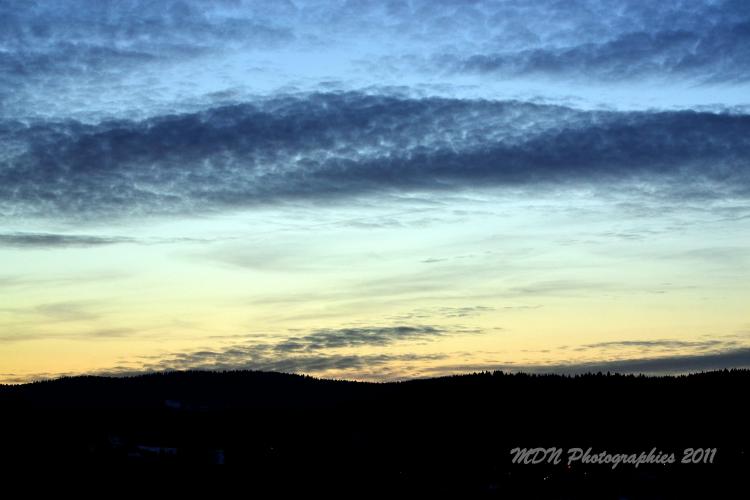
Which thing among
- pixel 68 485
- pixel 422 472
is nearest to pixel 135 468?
pixel 68 485

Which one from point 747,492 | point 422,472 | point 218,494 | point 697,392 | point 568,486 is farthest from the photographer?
point 697,392

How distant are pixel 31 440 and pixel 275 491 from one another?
47.0 metres

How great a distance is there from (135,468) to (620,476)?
7705 centimetres

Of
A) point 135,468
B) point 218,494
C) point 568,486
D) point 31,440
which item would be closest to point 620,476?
point 568,486

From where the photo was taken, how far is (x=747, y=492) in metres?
133

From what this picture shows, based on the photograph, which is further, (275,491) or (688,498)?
(275,491)

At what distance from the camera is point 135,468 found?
167625 mm

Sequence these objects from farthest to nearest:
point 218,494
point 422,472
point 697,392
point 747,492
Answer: point 697,392 → point 422,472 → point 218,494 → point 747,492

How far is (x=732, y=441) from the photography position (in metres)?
167

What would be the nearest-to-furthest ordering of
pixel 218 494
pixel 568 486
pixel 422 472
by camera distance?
pixel 568 486 → pixel 218 494 → pixel 422 472

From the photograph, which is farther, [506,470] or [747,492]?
[506,470]

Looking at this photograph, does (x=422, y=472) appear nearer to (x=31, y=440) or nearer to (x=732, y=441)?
(x=732, y=441)

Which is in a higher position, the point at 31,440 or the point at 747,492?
the point at 31,440

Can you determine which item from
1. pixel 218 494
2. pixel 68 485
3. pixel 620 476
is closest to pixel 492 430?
pixel 620 476
